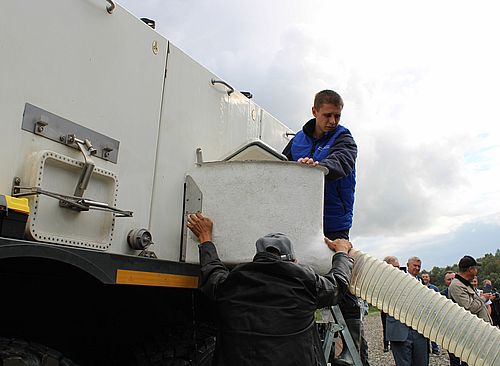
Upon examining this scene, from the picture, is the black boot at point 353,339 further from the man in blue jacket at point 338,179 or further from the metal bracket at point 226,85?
the metal bracket at point 226,85

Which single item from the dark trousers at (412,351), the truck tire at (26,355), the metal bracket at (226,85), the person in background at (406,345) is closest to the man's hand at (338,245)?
the metal bracket at (226,85)

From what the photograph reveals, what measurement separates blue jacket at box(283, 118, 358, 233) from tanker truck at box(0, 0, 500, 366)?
41 centimetres

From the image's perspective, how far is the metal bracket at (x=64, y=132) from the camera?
95.9 inches

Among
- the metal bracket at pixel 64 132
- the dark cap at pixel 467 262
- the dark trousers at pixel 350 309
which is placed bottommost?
the dark trousers at pixel 350 309

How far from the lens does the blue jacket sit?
144 inches

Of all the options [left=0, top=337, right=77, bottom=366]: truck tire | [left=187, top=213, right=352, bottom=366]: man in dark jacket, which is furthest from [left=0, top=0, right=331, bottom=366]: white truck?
[left=187, top=213, right=352, bottom=366]: man in dark jacket

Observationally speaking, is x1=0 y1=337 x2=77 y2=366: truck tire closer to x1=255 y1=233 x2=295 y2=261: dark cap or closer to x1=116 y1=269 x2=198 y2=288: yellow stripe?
x1=116 y1=269 x2=198 y2=288: yellow stripe

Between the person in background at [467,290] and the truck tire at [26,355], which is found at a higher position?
the person in background at [467,290]

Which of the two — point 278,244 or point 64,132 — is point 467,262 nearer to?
point 278,244

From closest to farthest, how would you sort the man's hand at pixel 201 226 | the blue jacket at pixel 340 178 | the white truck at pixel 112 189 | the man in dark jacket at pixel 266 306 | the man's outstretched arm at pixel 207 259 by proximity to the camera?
the white truck at pixel 112 189 → the man in dark jacket at pixel 266 306 → the man's outstretched arm at pixel 207 259 → the man's hand at pixel 201 226 → the blue jacket at pixel 340 178

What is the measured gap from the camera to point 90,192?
8.71 feet

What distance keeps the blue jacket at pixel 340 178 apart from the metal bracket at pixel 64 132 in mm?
1450

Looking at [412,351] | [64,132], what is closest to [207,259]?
[64,132]

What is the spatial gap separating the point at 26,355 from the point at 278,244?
1.28 meters
